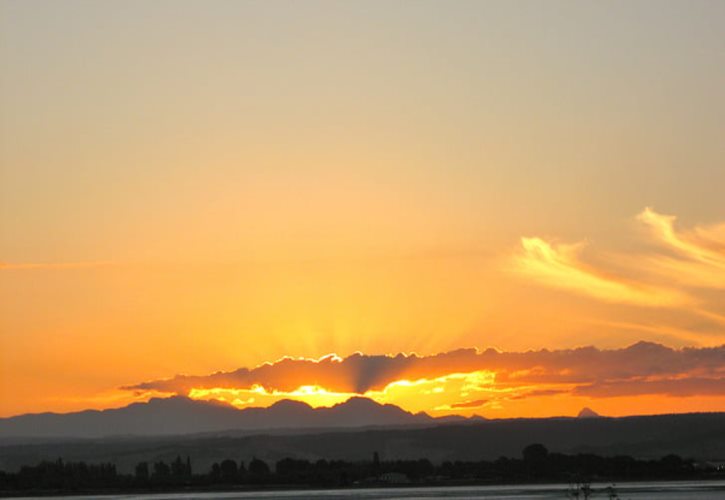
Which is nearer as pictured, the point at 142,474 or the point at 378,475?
the point at 378,475

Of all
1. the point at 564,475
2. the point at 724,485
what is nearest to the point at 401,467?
the point at 564,475

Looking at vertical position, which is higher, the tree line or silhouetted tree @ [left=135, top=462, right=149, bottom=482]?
silhouetted tree @ [left=135, top=462, right=149, bottom=482]

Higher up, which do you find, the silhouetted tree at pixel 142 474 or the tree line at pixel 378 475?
the silhouetted tree at pixel 142 474

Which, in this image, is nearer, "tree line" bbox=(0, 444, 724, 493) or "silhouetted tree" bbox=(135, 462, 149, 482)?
"tree line" bbox=(0, 444, 724, 493)

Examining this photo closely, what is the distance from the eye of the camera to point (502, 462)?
194 meters

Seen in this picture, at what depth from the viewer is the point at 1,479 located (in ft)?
610

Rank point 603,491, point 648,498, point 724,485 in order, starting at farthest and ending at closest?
point 724,485, point 603,491, point 648,498

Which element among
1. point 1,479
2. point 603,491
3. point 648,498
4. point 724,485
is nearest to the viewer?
point 648,498

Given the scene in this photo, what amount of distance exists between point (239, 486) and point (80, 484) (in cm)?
1841

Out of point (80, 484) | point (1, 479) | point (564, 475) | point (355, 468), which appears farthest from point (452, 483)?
point (1, 479)

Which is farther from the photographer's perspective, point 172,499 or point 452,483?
point 452,483

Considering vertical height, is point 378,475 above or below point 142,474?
below

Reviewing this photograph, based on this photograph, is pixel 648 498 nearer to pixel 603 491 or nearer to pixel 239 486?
pixel 603 491

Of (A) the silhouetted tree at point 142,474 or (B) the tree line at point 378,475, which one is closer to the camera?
(B) the tree line at point 378,475
